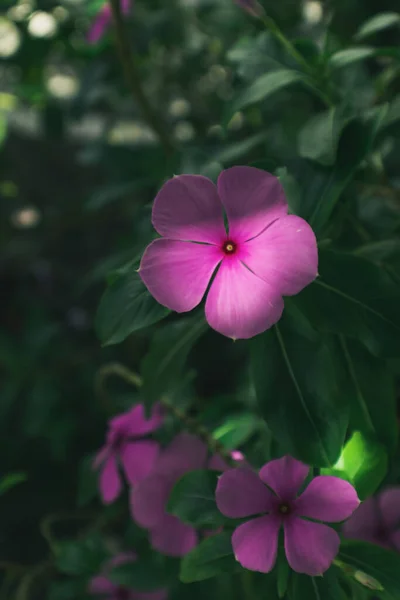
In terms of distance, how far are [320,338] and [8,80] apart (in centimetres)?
166

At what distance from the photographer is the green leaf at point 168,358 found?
73 centimetres

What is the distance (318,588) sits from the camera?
0.61 metres

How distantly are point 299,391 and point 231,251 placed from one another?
17 centimetres

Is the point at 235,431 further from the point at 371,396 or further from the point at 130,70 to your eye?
the point at 130,70

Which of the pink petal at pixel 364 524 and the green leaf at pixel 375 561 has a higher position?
the green leaf at pixel 375 561

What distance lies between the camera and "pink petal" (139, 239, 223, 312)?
542mm

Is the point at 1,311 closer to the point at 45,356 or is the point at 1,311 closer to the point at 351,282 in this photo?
the point at 45,356

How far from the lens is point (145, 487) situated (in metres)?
0.80

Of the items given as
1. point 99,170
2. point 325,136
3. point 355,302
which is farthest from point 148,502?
point 99,170

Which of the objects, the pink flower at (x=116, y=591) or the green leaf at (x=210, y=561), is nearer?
the green leaf at (x=210, y=561)

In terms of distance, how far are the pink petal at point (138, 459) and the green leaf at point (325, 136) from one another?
0.43m

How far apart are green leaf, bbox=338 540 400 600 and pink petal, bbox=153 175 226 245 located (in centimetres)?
34

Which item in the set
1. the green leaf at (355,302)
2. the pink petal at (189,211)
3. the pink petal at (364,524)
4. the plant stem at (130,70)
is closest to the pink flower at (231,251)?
the pink petal at (189,211)

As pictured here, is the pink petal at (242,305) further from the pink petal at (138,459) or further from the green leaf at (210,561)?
the pink petal at (138,459)
